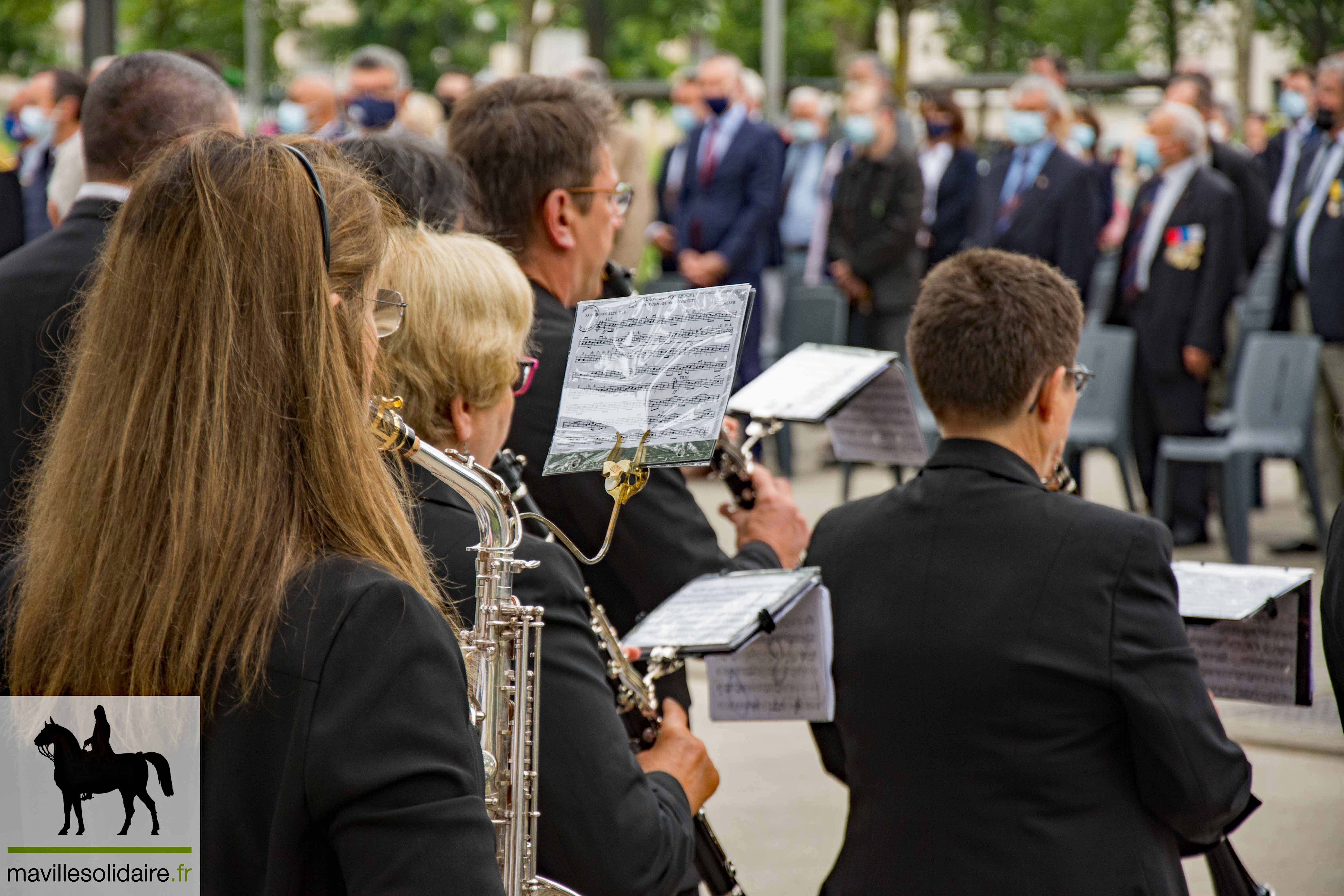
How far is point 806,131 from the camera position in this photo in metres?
12.6

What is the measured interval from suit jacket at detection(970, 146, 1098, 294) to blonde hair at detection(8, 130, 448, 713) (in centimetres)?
743

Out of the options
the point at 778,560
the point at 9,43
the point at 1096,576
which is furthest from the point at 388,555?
the point at 9,43

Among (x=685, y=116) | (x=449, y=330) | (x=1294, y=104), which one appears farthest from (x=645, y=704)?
(x=1294, y=104)

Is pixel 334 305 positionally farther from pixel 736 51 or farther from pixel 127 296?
pixel 736 51

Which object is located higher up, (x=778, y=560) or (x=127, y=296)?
(x=127, y=296)

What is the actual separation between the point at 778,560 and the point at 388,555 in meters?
1.46

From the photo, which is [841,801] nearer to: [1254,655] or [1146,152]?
[1254,655]

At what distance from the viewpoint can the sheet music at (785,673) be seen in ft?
7.09

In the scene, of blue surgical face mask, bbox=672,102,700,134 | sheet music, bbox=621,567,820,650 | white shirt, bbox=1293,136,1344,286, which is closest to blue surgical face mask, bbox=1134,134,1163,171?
white shirt, bbox=1293,136,1344,286

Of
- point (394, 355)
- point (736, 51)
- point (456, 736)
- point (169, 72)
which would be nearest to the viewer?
point (456, 736)

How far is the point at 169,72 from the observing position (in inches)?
131

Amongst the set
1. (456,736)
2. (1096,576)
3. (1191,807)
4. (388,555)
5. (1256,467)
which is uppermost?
(388,555)

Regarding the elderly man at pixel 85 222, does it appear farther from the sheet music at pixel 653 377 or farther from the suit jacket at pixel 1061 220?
the suit jacket at pixel 1061 220

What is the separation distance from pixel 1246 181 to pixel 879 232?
2.15 meters
